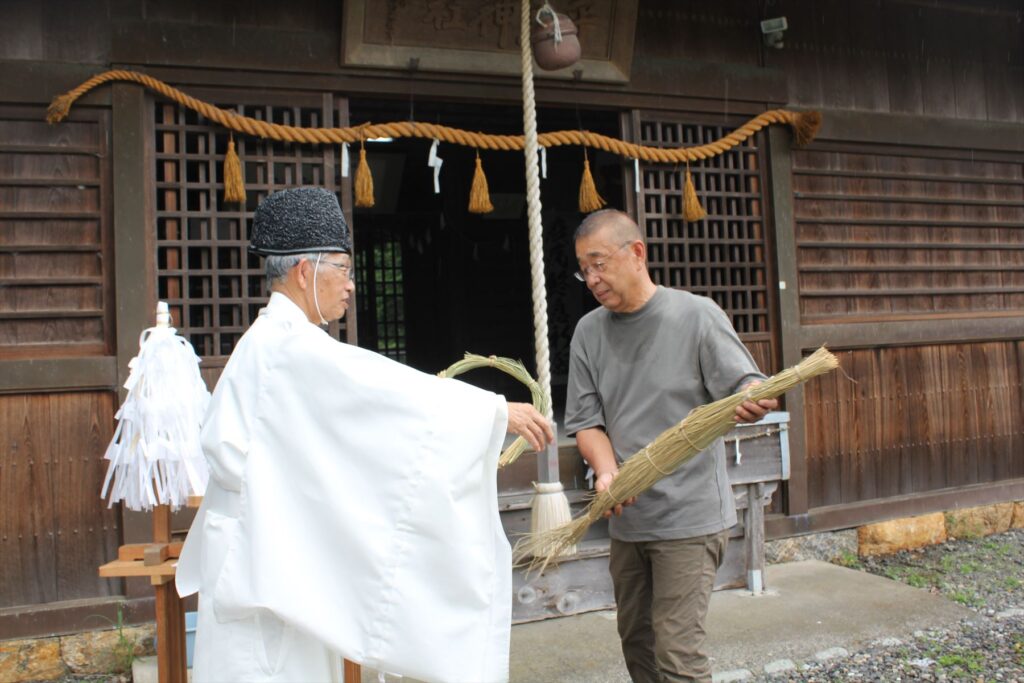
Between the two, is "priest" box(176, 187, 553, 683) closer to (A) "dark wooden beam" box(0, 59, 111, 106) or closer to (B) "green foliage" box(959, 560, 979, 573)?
(A) "dark wooden beam" box(0, 59, 111, 106)

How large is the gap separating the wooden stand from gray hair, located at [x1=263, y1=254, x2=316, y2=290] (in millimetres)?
1493

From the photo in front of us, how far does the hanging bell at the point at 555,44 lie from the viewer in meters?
5.15

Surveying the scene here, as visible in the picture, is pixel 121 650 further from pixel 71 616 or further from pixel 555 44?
pixel 555 44

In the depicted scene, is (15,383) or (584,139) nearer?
(15,383)

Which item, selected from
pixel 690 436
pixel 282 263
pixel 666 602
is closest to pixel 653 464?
pixel 690 436

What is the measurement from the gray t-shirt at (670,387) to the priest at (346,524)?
111cm

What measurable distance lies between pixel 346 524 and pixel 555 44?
3756mm

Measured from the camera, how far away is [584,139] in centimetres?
597

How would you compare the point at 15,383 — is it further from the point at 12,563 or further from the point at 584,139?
the point at 584,139

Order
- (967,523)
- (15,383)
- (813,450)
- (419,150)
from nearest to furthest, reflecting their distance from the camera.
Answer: (15,383) → (813,450) → (967,523) → (419,150)

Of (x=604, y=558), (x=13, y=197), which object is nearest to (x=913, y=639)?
(x=604, y=558)

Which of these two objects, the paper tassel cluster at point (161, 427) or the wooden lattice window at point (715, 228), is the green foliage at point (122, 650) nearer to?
the paper tassel cluster at point (161, 427)

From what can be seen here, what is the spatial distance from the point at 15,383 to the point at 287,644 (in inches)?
129

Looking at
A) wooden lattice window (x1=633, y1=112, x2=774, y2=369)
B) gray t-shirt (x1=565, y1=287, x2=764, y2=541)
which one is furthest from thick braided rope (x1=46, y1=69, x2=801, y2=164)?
gray t-shirt (x1=565, y1=287, x2=764, y2=541)
